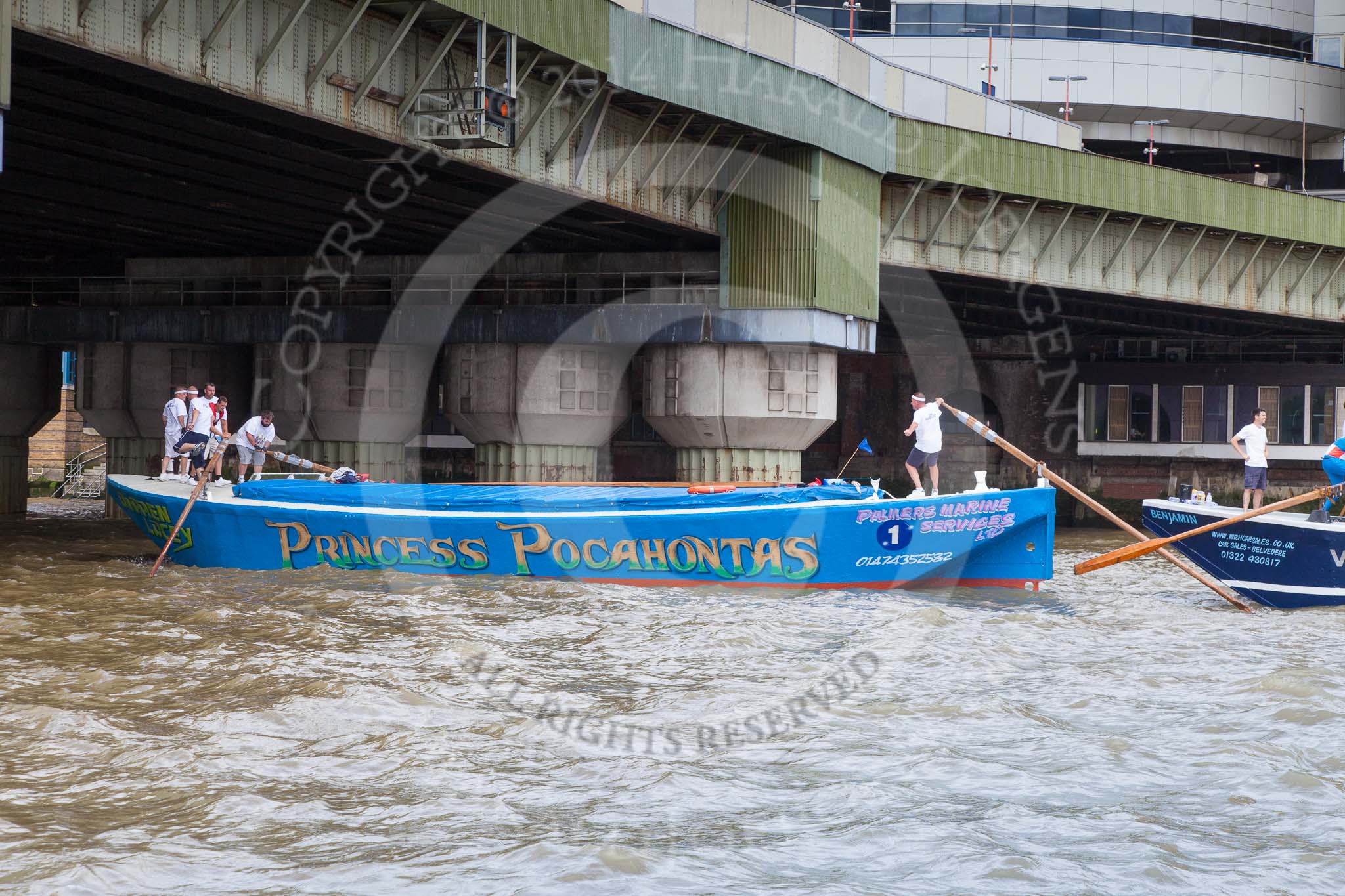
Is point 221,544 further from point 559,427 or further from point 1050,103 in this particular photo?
point 1050,103

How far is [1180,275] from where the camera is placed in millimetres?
34094

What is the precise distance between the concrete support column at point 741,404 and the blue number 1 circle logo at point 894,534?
832 centimetres

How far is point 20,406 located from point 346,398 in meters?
9.12

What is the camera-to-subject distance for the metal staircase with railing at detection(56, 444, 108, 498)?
45719mm

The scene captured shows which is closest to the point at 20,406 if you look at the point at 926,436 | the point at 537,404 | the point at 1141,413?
the point at 537,404

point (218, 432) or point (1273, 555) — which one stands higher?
point (218, 432)

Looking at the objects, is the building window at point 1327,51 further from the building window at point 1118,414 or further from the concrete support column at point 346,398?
the concrete support column at point 346,398

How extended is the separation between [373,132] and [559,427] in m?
10.7

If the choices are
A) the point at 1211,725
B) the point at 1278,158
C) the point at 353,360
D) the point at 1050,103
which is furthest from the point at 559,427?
the point at 1278,158

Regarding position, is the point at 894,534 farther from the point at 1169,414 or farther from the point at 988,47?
the point at 988,47

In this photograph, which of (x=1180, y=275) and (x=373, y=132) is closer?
(x=373, y=132)

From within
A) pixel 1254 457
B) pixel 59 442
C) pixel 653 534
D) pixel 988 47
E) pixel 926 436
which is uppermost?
pixel 988 47

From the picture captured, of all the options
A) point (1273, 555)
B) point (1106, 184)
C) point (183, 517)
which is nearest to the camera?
point (1273, 555)

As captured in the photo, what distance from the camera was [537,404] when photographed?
28797mm
